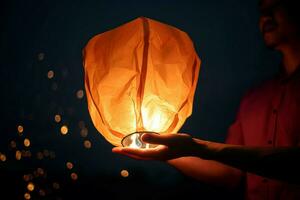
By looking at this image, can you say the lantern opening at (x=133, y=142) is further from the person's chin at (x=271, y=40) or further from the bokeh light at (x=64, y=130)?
the bokeh light at (x=64, y=130)

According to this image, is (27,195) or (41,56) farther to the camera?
(27,195)

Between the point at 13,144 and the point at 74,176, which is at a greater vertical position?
the point at 13,144

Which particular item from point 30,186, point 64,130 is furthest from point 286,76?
point 30,186

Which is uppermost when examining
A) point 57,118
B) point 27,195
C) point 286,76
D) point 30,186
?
point 286,76

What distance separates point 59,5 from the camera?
236 cm

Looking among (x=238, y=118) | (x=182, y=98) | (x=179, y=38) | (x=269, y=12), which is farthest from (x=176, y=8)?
(x=182, y=98)

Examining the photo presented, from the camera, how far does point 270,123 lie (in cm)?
175

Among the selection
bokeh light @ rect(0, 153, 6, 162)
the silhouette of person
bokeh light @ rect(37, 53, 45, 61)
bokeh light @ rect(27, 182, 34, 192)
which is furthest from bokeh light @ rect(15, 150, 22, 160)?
the silhouette of person

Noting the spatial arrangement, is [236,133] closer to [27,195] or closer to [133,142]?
[133,142]

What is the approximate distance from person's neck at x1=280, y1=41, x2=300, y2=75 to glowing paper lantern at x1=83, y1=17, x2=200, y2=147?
2.97ft

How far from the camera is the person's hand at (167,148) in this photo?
1088 mm

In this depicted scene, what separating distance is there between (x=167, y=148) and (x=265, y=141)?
830mm

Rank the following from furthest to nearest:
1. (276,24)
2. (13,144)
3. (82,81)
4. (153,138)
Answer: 1. (13,144)
2. (82,81)
3. (276,24)
4. (153,138)

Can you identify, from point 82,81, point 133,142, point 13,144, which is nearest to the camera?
point 133,142
